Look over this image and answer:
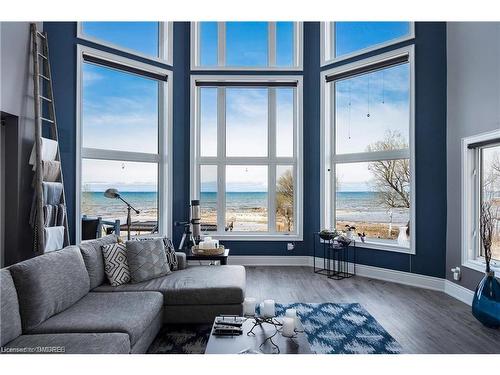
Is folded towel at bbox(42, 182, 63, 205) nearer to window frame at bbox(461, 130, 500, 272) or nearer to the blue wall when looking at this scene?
the blue wall

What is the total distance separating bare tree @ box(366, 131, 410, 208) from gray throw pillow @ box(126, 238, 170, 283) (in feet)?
11.2

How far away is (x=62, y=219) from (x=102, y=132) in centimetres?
154

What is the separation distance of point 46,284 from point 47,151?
83.7 inches

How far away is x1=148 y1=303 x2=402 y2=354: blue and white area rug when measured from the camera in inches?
96.7

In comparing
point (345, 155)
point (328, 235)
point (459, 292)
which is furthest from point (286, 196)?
point (459, 292)

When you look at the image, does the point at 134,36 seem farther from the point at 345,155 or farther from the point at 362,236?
the point at 362,236

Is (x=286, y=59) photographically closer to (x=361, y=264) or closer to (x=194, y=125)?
(x=194, y=125)

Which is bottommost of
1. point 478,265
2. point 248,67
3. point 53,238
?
point 478,265

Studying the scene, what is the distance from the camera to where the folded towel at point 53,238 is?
3.36 m

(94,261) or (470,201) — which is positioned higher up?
(470,201)

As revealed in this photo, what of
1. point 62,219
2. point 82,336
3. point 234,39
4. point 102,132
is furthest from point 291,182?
point 82,336

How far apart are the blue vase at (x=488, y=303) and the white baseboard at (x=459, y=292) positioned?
22.1 inches

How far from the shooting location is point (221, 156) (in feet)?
17.9

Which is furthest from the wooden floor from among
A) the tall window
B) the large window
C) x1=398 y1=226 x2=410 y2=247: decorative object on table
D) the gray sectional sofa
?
the large window
